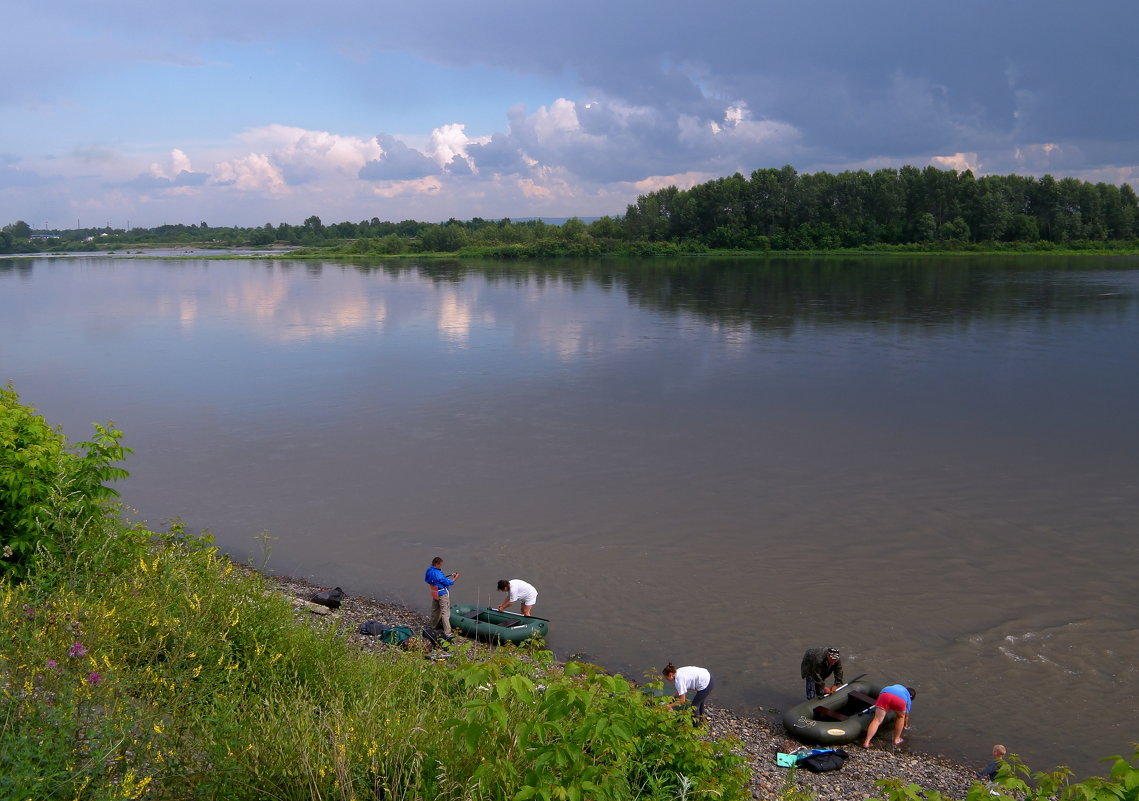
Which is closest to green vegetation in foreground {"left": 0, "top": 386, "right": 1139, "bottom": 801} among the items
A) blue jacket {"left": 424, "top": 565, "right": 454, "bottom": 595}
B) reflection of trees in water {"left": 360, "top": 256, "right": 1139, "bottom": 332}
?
blue jacket {"left": 424, "top": 565, "right": 454, "bottom": 595}

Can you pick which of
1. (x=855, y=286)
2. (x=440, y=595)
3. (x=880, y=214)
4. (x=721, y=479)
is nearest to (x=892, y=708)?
(x=440, y=595)

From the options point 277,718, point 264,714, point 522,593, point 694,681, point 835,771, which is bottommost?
point 835,771

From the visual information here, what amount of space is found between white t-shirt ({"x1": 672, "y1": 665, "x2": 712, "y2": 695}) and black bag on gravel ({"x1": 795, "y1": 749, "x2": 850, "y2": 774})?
135 cm

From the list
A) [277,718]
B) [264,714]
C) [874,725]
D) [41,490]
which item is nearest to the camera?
[277,718]

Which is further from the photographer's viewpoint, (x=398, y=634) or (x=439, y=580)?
(x=439, y=580)

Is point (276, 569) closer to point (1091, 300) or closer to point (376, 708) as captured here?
point (376, 708)

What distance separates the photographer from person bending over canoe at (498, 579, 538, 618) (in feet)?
38.5

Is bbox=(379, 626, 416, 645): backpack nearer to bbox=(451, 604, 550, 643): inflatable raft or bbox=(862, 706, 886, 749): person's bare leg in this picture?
bbox=(451, 604, 550, 643): inflatable raft

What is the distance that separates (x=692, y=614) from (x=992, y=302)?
148 feet

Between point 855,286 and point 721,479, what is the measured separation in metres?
46.4

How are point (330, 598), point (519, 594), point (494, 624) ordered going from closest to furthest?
point (494, 624)
point (519, 594)
point (330, 598)

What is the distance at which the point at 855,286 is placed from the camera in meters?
60.3

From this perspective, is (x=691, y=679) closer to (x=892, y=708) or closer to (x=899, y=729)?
(x=892, y=708)

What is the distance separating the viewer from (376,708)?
5.39 meters
